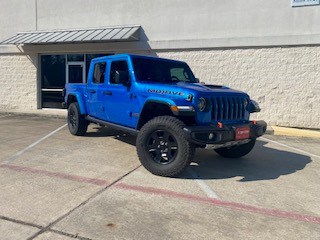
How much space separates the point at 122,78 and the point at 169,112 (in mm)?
1141

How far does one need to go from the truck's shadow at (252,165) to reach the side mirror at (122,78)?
1.94 metres

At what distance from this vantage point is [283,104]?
430 inches

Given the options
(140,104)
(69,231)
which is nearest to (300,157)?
(140,104)

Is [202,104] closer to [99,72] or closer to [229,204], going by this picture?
[229,204]

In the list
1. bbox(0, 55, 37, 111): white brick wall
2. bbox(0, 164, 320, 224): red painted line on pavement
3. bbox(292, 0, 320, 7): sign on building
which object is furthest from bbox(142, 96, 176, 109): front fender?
bbox(0, 55, 37, 111): white brick wall

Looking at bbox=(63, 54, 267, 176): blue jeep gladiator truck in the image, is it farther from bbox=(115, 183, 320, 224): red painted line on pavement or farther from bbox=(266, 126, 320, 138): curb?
bbox=(266, 126, 320, 138): curb

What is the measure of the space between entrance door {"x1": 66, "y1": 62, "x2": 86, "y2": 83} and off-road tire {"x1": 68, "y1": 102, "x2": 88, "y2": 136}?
18.0 feet

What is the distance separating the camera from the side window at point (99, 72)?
7230 millimetres

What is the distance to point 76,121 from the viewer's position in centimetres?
840

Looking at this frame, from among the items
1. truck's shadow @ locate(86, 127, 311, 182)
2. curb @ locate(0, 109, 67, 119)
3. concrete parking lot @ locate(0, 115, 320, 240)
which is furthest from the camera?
curb @ locate(0, 109, 67, 119)

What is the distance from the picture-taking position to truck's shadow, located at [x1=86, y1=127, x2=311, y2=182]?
559 cm

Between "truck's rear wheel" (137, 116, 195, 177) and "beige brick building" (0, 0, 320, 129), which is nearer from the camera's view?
"truck's rear wheel" (137, 116, 195, 177)

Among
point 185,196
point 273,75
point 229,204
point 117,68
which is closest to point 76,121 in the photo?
point 117,68

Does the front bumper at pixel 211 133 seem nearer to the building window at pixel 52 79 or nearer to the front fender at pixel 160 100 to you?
the front fender at pixel 160 100
